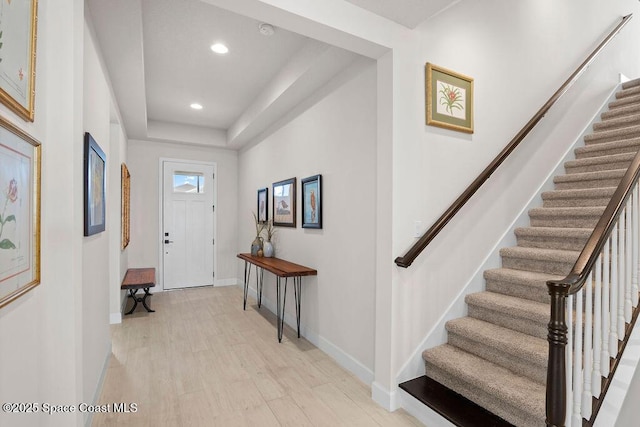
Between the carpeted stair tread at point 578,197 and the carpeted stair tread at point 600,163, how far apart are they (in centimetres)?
42

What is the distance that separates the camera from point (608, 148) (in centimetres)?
325

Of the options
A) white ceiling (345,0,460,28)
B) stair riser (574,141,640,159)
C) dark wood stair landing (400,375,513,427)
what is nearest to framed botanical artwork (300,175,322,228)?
white ceiling (345,0,460,28)

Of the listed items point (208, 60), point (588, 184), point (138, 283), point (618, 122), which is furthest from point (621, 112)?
point (138, 283)

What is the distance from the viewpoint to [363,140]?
2.64 m

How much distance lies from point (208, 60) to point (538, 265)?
3.67m

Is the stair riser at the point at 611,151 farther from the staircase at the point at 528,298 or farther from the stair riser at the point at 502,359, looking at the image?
the stair riser at the point at 502,359

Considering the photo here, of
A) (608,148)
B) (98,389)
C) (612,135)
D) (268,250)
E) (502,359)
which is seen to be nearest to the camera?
(502,359)

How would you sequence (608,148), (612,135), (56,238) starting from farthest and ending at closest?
(612,135) → (608,148) → (56,238)

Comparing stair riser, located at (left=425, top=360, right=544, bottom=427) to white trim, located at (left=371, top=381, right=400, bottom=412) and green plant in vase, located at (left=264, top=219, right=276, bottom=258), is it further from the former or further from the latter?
green plant in vase, located at (left=264, top=219, right=276, bottom=258)

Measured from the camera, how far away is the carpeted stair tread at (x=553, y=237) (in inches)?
101

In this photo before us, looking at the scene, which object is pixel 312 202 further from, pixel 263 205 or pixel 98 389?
pixel 98 389

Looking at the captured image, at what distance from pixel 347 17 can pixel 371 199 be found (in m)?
1.27

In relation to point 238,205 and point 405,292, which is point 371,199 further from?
point 238,205

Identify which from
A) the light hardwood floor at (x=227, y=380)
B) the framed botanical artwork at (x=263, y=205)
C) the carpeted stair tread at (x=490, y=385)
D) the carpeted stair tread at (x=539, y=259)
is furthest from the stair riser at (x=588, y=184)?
the framed botanical artwork at (x=263, y=205)
